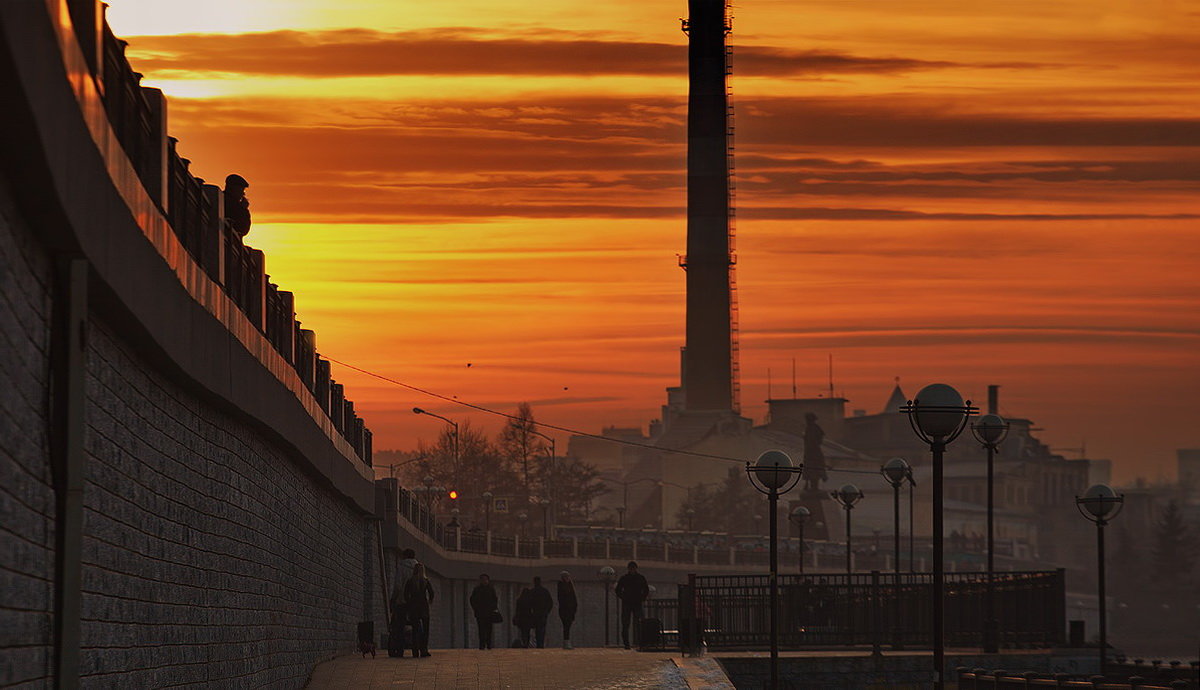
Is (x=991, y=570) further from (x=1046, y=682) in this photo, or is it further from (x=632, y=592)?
(x=1046, y=682)

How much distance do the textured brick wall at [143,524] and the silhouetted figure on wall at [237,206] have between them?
2.23 metres

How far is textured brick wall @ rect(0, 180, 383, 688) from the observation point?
8.88 metres

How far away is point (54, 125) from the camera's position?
879cm

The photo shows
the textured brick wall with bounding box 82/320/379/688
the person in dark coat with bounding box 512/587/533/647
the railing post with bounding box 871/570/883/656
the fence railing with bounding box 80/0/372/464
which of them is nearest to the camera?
the textured brick wall with bounding box 82/320/379/688

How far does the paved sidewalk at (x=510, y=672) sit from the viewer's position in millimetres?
23828

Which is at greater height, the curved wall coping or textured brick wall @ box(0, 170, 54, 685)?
the curved wall coping

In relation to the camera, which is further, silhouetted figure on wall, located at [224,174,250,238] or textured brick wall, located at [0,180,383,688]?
silhouetted figure on wall, located at [224,174,250,238]

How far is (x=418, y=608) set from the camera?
2941 cm

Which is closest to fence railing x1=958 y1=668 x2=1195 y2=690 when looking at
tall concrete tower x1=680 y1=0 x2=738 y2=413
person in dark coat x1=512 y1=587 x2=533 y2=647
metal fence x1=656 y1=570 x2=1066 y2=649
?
metal fence x1=656 y1=570 x2=1066 y2=649

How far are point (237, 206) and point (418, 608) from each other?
11.4 meters

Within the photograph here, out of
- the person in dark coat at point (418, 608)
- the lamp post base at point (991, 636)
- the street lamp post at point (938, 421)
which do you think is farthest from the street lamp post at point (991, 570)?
the street lamp post at point (938, 421)

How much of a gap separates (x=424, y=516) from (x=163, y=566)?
1528 inches

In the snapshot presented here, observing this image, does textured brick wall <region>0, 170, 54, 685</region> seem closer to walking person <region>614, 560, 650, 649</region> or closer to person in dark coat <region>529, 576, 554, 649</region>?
walking person <region>614, 560, 650, 649</region>

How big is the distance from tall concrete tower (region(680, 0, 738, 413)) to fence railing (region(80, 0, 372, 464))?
8228 centimetres
